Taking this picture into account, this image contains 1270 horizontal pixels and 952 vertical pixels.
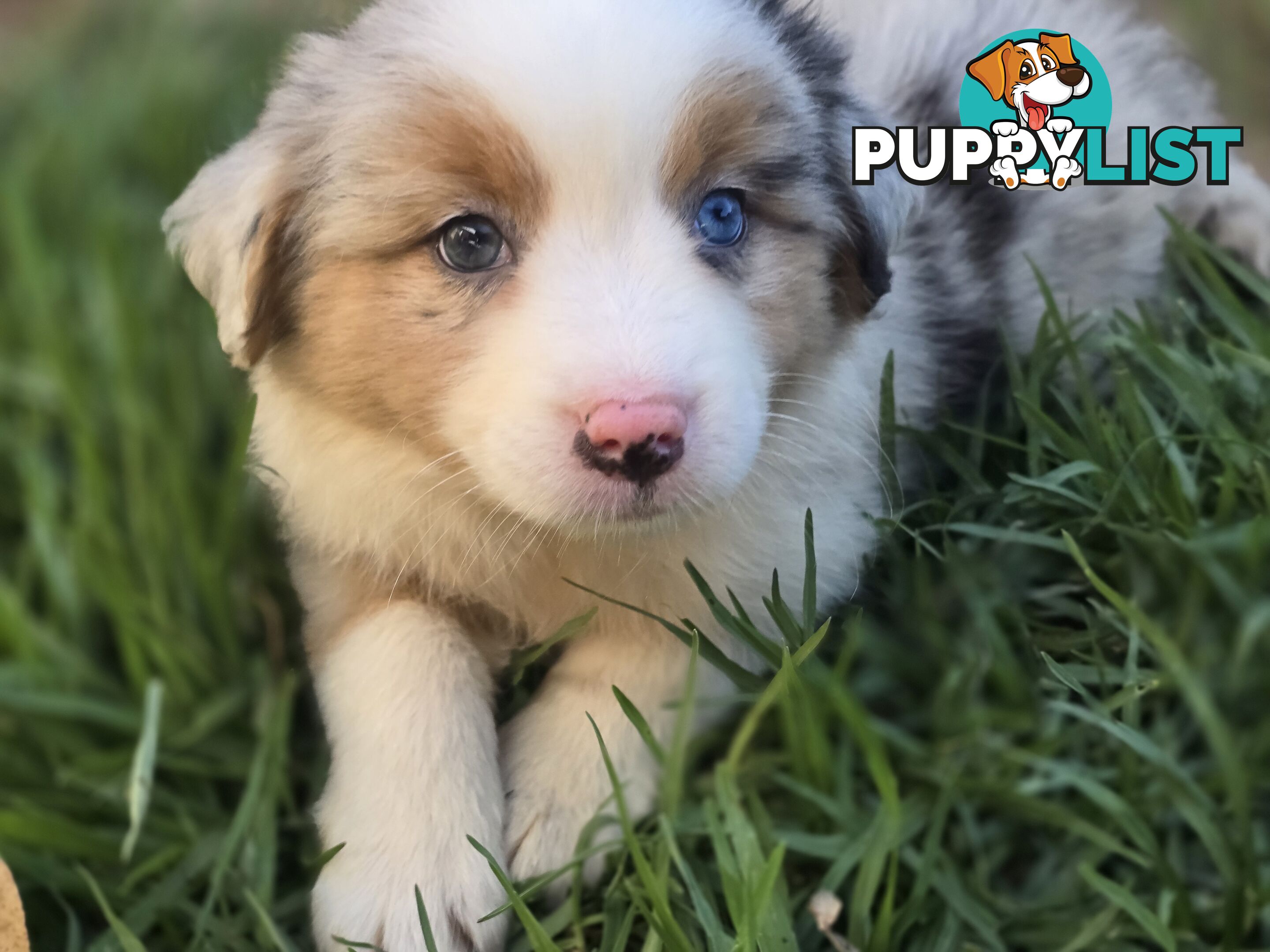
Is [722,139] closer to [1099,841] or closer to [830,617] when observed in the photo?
[830,617]

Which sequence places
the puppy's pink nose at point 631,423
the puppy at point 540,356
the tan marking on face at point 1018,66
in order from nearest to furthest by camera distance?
the puppy's pink nose at point 631,423, the puppy at point 540,356, the tan marking on face at point 1018,66

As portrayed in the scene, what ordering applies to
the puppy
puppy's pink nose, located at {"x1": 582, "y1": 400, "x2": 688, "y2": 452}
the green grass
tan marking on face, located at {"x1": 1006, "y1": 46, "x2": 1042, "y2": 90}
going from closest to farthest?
puppy's pink nose, located at {"x1": 582, "y1": 400, "x2": 688, "y2": 452}, the puppy, tan marking on face, located at {"x1": 1006, "y1": 46, "x2": 1042, "y2": 90}, the green grass

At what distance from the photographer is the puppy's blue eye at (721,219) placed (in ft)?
5.68

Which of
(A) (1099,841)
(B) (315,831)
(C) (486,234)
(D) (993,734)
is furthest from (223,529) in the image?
(A) (1099,841)

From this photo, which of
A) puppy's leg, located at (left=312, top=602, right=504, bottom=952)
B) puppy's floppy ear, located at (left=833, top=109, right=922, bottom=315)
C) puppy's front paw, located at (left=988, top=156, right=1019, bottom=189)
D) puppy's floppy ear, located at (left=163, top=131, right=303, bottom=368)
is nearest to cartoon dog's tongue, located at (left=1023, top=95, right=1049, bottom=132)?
puppy's front paw, located at (left=988, top=156, right=1019, bottom=189)

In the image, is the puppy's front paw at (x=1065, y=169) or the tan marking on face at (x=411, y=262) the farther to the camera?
the puppy's front paw at (x=1065, y=169)

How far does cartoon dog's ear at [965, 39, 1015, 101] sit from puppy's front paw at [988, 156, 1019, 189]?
11cm

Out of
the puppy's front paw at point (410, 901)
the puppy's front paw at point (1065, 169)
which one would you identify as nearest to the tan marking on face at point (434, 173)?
the puppy's front paw at point (1065, 169)

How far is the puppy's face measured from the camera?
1.57m

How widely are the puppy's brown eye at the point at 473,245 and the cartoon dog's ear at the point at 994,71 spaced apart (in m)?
0.80

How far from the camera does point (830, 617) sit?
1.88 metres

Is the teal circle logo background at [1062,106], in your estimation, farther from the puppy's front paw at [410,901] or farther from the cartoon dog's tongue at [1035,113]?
the puppy's front paw at [410,901]

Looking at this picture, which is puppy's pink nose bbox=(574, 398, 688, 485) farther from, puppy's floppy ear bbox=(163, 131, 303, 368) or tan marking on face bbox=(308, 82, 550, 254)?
puppy's floppy ear bbox=(163, 131, 303, 368)

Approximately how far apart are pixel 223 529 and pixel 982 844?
1859 millimetres
